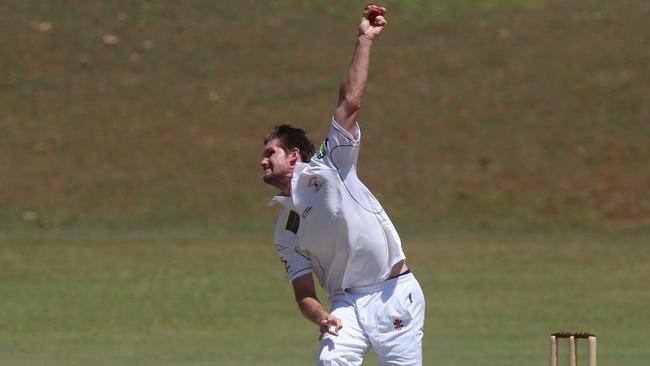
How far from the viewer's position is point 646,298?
16.5m

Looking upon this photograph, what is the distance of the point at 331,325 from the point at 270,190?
18.4 metres

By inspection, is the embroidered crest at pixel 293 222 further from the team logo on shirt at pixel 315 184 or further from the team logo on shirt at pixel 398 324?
the team logo on shirt at pixel 398 324

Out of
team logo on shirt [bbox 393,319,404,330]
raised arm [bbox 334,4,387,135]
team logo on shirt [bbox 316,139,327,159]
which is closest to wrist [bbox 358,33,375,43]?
raised arm [bbox 334,4,387,135]

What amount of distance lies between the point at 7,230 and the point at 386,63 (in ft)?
31.9

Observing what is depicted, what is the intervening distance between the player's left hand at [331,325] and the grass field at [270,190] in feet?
18.1

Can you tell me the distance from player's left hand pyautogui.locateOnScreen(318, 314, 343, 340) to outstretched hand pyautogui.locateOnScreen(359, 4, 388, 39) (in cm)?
115

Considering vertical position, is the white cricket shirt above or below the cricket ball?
below

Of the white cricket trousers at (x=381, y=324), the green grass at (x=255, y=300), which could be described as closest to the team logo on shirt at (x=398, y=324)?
the white cricket trousers at (x=381, y=324)

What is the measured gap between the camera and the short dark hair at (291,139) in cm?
639

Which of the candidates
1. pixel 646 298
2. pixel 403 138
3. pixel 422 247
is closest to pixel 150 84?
pixel 403 138

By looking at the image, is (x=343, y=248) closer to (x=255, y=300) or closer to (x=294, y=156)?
(x=294, y=156)

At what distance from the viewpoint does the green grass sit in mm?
12641

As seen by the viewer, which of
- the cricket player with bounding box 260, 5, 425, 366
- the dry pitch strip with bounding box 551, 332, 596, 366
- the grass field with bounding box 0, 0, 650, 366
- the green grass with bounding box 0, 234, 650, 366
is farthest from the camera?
the grass field with bounding box 0, 0, 650, 366

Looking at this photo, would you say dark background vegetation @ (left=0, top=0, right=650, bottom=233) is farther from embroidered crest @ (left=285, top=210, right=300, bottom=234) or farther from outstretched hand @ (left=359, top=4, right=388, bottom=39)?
outstretched hand @ (left=359, top=4, right=388, bottom=39)
